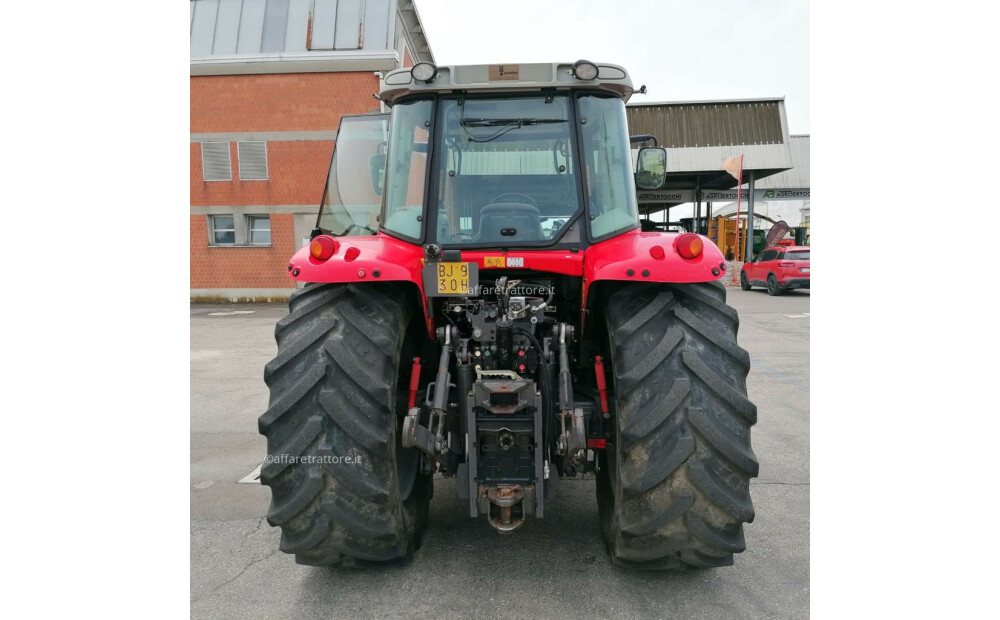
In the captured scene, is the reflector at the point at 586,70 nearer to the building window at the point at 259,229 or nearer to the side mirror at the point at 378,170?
the side mirror at the point at 378,170

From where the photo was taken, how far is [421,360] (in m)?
3.07

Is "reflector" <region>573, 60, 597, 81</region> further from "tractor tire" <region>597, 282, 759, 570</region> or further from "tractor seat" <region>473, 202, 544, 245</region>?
"tractor tire" <region>597, 282, 759, 570</region>

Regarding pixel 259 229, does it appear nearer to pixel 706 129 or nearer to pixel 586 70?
pixel 706 129

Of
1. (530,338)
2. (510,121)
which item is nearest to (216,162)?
(510,121)

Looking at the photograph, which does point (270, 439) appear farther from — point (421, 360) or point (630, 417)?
point (630, 417)

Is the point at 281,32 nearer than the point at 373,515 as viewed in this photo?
No

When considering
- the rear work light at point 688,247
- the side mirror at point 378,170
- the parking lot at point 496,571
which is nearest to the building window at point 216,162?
the parking lot at point 496,571

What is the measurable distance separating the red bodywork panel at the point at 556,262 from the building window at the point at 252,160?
14473 mm

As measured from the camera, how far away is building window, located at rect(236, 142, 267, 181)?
1555 cm

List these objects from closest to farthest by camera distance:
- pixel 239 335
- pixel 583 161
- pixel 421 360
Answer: pixel 583 161 → pixel 421 360 → pixel 239 335

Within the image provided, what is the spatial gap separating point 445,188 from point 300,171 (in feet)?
46.0

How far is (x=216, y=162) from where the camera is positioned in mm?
15781

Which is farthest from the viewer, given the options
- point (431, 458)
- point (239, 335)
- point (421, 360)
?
point (239, 335)

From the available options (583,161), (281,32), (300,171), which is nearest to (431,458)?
(583,161)
